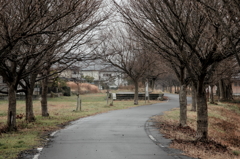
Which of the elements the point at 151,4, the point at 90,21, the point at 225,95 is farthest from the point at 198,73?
the point at 225,95

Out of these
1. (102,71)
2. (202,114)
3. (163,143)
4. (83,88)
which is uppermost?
(102,71)

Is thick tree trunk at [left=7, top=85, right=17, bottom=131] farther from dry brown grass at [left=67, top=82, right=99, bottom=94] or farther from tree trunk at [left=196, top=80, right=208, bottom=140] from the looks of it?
dry brown grass at [left=67, top=82, right=99, bottom=94]

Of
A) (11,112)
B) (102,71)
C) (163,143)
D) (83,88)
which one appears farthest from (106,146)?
(83,88)

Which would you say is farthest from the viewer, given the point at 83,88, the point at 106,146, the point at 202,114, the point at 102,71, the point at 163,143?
the point at 83,88

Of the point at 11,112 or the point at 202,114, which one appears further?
the point at 11,112

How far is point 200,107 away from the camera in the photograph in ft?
35.3

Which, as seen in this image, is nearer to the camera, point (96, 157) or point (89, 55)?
point (96, 157)

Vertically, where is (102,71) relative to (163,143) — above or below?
above

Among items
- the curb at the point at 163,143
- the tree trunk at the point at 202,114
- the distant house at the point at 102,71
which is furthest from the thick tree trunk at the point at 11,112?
the tree trunk at the point at 202,114

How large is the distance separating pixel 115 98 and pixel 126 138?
3413 cm

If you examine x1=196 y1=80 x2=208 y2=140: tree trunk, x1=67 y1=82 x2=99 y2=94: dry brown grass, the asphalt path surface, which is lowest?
the asphalt path surface

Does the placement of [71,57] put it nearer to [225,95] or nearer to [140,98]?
[140,98]

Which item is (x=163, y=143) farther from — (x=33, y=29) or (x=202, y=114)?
(x=33, y=29)

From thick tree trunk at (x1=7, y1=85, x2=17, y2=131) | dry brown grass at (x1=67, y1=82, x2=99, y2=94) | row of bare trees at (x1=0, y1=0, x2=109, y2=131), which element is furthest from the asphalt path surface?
dry brown grass at (x1=67, y1=82, x2=99, y2=94)
